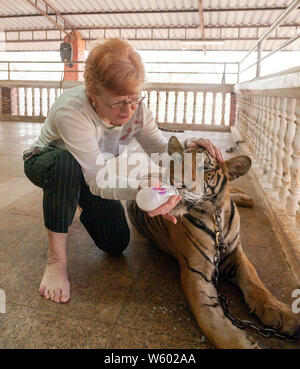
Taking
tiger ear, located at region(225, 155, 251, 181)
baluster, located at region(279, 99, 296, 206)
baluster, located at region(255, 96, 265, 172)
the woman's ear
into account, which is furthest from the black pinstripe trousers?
baluster, located at region(255, 96, 265, 172)

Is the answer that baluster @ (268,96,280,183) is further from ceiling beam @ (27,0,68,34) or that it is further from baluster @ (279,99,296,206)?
ceiling beam @ (27,0,68,34)

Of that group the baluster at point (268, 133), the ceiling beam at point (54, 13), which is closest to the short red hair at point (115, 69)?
the baluster at point (268, 133)

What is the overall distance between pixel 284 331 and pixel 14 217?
1.99 metres

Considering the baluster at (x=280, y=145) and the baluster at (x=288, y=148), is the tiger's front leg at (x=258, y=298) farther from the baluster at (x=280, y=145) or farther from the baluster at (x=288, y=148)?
the baluster at (x=280, y=145)

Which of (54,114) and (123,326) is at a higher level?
(54,114)

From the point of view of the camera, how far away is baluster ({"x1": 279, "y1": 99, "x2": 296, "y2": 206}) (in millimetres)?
2379

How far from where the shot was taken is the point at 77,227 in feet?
8.20

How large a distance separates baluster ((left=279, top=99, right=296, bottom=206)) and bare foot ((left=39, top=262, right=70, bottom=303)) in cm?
168

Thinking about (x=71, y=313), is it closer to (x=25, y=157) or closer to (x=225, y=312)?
(x=225, y=312)

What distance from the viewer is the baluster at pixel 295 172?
7.05 ft

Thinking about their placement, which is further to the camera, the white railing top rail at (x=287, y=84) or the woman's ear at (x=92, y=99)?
the white railing top rail at (x=287, y=84)

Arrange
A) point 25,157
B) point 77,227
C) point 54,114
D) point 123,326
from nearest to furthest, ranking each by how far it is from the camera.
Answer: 1. point 123,326
2. point 54,114
3. point 25,157
4. point 77,227

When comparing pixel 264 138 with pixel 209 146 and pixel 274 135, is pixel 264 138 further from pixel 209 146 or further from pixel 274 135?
pixel 209 146

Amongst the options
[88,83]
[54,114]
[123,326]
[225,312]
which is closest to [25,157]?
[54,114]
